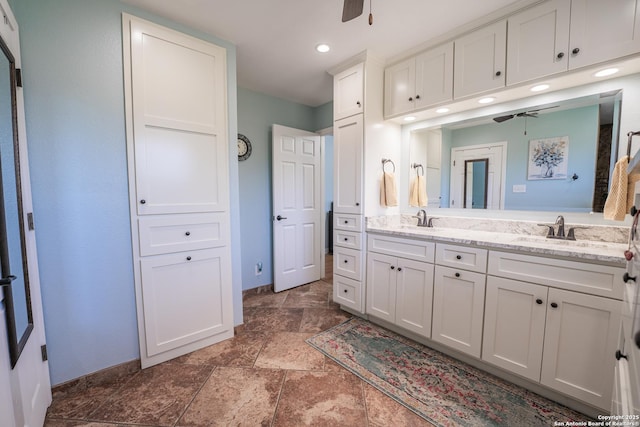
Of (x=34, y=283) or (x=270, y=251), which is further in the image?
(x=270, y=251)

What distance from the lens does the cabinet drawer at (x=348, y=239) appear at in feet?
8.07

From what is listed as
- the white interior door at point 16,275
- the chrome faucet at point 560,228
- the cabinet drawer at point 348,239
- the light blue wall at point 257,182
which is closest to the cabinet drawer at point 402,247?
the cabinet drawer at point 348,239

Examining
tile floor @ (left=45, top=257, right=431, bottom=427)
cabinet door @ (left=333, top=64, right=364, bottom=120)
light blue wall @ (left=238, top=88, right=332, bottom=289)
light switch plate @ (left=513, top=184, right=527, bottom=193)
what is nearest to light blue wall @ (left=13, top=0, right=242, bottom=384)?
tile floor @ (left=45, top=257, right=431, bottom=427)

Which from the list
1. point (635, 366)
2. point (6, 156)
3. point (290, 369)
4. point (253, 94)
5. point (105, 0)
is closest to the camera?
point (635, 366)

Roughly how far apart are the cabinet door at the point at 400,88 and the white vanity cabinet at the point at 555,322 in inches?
57.2

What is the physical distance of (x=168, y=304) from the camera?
1919 mm

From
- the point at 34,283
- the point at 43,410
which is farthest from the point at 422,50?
the point at 43,410

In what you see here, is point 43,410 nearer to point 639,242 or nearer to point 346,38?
point 639,242

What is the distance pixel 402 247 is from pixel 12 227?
93.1 inches

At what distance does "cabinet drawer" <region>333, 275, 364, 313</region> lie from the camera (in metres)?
2.48

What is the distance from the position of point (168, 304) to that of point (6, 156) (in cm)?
123

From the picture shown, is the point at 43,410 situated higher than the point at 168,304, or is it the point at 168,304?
the point at 168,304

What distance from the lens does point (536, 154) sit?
1.95m

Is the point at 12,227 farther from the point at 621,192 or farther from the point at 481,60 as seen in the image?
the point at 621,192
